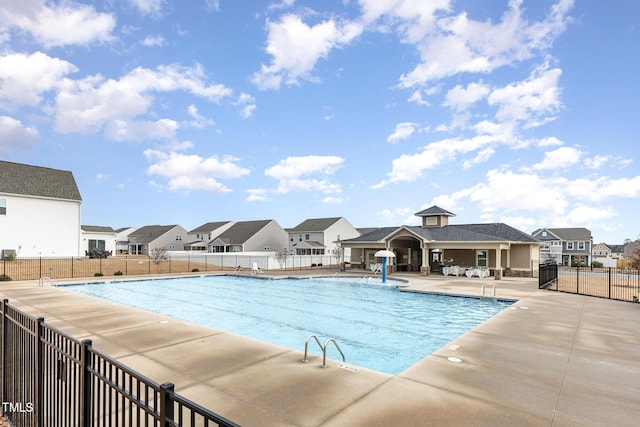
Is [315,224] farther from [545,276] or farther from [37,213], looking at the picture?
[545,276]

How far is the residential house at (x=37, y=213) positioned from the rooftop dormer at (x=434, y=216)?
112ft

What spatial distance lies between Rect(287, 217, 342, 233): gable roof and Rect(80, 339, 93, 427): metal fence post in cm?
5042

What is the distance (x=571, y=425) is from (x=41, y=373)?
668 centimetres

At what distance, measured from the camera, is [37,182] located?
1334 inches

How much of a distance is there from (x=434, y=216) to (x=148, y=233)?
55922 mm

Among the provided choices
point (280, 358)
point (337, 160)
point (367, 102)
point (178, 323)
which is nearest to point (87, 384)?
point (280, 358)

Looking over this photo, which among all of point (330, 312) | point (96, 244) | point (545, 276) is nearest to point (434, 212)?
point (545, 276)

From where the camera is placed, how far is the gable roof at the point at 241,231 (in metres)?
53.9

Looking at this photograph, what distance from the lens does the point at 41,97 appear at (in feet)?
68.9

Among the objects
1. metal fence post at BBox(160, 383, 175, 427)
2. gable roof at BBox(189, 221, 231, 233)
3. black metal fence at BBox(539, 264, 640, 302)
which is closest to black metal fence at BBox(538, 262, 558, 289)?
black metal fence at BBox(539, 264, 640, 302)

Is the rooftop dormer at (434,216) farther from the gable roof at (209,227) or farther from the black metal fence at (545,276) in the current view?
the gable roof at (209,227)

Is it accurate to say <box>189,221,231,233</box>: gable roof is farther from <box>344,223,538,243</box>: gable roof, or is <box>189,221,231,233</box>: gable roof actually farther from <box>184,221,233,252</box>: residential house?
<box>344,223,538,243</box>: gable roof

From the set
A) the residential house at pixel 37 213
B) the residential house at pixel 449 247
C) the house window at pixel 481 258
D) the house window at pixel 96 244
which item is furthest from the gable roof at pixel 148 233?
the house window at pixel 481 258

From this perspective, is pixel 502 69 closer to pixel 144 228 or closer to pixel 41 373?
pixel 41 373
